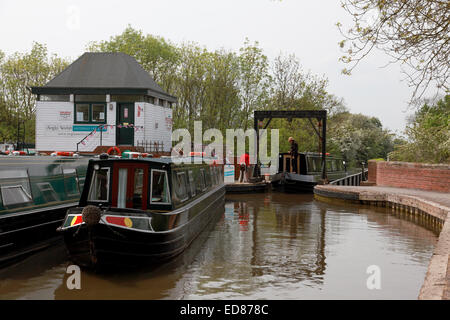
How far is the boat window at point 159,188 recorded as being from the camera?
9.02 meters

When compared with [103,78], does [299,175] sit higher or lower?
lower

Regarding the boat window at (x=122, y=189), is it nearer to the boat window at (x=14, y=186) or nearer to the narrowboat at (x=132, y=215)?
the narrowboat at (x=132, y=215)

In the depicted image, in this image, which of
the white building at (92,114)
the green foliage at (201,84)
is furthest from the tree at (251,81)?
the white building at (92,114)

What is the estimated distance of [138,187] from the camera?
9078mm

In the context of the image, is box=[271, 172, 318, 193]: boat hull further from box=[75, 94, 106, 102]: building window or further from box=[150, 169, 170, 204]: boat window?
box=[150, 169, 170, 204]: boat window

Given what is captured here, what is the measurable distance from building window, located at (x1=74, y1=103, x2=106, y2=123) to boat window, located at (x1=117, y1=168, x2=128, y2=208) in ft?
66.5

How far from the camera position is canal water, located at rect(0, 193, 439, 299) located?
733cm

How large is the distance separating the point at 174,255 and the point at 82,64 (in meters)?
24.2

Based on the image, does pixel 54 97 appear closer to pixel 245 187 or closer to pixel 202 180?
pixel 245 187

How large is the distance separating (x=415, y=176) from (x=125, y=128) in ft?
52.5

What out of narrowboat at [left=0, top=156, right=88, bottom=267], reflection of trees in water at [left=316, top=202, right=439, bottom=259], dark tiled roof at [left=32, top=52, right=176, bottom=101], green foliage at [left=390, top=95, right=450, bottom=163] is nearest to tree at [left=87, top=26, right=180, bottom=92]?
dark tiled roof at [left=32, top=52, right=176, bottom=101]

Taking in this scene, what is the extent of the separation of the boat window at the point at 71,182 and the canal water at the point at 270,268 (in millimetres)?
1634

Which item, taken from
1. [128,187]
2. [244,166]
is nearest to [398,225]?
[128,187]

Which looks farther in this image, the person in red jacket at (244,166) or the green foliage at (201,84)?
the green foliage at (201,84)
